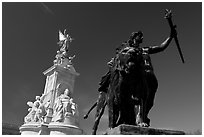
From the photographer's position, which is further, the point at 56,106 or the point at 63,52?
the point at 63,52

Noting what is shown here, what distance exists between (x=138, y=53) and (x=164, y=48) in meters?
0.80

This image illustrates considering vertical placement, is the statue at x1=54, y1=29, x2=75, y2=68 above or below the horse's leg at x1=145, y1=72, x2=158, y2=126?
above

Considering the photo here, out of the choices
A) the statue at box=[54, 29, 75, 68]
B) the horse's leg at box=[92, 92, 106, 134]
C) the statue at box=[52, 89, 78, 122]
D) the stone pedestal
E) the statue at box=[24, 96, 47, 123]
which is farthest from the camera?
the statue at box=[54, 29, 75, 68]

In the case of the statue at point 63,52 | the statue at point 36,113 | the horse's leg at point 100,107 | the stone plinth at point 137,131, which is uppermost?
the statue at point 63,52

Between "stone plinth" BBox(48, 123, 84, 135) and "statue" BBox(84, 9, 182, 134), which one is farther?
"stone plinth" BBox(48, 123, 84, 135)

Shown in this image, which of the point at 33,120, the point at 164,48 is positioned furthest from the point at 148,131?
the point at 33,120

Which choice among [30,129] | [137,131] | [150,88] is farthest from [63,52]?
[137,131]

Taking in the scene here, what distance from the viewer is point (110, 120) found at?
606 cm

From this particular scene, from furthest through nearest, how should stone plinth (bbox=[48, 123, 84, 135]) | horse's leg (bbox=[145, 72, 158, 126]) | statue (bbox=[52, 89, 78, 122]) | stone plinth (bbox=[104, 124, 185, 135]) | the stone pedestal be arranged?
1. statue (bbox=[52, 89, 78, 122])
2. the stone pedestal
3. stone plinth (bbox=[48, 123, 84, 135])
4. horse's leg (bbox=[145, 72, 158, 126])
5. stone plinth (bbox=[104, 124, 185, 135])

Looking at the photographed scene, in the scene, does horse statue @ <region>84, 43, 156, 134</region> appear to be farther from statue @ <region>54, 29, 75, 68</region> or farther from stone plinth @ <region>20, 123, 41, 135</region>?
statue @ <region>54, 29, 75, 68</region>

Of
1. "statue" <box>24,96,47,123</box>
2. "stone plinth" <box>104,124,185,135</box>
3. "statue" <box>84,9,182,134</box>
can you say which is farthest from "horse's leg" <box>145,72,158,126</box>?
"statue" <box>24,96,47,123</box>

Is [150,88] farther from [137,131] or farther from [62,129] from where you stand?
[62,129]

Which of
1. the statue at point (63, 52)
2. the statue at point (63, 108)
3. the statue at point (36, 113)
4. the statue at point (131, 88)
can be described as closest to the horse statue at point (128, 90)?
the statue at point (131, 88)

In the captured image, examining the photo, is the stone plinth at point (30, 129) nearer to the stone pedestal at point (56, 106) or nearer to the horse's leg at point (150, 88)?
the stone pedestal at point (56, 106)
